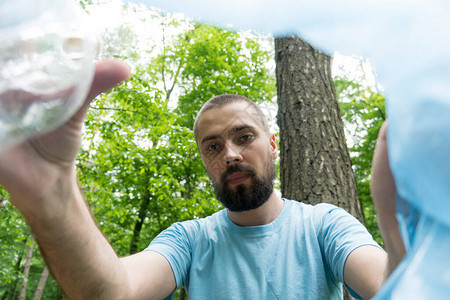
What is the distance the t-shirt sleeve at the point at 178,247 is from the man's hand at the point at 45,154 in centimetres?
95

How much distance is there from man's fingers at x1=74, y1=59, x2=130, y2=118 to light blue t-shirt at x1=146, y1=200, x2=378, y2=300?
42.4 inches

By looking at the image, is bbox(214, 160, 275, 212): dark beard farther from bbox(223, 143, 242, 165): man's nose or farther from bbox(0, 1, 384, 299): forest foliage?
bbox(0, 1, 384, 299): forest foliage

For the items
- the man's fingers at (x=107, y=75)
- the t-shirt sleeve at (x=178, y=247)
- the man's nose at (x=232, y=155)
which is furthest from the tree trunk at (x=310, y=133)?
the man's fingers at (x=107, y=75)

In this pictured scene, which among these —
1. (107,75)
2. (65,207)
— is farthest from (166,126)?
(107,75)

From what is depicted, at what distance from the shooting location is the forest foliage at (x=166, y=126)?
6.98 meters

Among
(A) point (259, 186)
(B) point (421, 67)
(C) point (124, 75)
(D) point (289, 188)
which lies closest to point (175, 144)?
(D) point (289, 188)

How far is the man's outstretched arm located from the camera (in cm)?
81

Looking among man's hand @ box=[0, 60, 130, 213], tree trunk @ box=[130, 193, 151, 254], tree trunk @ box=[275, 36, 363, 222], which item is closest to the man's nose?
tree trunk @ box=[275, 36, 363, 222]

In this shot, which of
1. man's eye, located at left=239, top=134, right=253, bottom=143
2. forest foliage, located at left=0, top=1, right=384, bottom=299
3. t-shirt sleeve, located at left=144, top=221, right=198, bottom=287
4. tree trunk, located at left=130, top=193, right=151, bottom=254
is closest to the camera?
t-shirt sleeve, located at left=144, top=221, right=198, bottom=287

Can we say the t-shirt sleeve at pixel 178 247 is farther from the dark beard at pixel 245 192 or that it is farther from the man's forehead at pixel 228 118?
the man's forehead at pixel 228 118

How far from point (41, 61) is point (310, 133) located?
2.47m

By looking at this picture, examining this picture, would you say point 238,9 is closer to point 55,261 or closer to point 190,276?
point 55,261

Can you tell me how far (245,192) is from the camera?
1.90 meters

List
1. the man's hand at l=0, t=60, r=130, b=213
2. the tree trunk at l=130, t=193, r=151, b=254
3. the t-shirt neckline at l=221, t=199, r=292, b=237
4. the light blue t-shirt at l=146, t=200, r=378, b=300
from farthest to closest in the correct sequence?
the tree trunk at l=130, t=193, r=151, b=254, the t-shirt neckline at l=221, t=199, r=292, b=237, the light blue t-shirt at l=146, t=200, r=378, b=300, the man's hand at l=0, t=60, r=130, b=213
